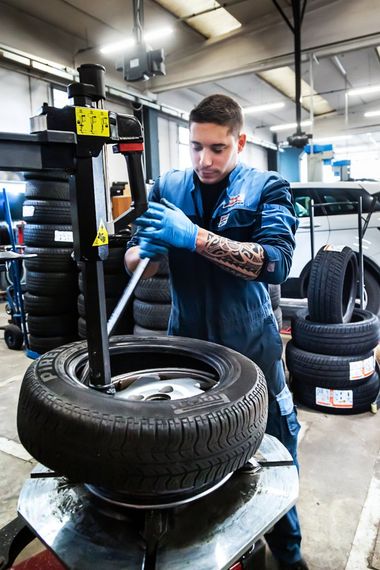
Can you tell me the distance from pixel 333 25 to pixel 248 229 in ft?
20.3

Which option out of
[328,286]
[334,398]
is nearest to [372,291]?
[328,286]

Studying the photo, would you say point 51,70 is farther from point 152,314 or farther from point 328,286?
point 328,286

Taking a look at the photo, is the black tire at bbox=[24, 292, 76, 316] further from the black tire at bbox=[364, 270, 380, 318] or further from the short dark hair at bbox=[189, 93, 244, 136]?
the black tire at bbox=[364, 270, 380, 318]

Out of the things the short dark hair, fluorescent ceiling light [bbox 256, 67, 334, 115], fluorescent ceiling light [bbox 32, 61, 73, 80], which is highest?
fluorescent ceiling light [bbox 256, 67, 334, 115]

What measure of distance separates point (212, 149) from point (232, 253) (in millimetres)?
340

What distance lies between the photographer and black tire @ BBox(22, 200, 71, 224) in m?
3.30

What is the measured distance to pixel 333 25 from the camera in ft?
19.7

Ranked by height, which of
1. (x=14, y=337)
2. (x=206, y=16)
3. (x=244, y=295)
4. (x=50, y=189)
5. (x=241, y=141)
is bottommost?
(x=14, y=337)

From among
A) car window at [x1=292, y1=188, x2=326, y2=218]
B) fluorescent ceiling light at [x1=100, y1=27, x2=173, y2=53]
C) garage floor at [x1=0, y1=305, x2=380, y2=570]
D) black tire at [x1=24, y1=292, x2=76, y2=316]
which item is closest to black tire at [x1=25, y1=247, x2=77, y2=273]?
black tire at [x1=24, y1=292, x2=76, y2=316]

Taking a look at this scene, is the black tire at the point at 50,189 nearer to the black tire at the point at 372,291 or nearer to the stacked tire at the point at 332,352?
the stacked tire at the point at 332,352

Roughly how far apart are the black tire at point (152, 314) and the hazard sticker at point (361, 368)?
45.9 inches

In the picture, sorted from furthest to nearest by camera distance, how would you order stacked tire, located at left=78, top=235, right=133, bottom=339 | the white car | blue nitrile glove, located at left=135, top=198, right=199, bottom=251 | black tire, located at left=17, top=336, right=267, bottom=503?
the white car → stacked tire, located at left=78, top=235, right=133, bottom=339 → blue nitrile glove, located at left=135, top=198, right=199, bottom=251 → black tire, located at left=17, top=336, right=267, bottom=503

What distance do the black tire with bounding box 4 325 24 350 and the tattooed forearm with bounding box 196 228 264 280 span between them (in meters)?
3.09

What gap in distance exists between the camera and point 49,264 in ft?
11.1
